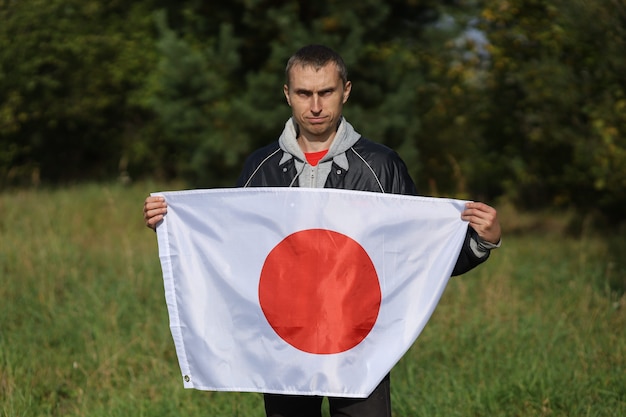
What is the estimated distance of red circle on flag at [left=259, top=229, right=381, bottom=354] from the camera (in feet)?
9.41

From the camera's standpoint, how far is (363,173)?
9.44 ft

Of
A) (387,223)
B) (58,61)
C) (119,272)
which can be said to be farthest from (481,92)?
(387,223)

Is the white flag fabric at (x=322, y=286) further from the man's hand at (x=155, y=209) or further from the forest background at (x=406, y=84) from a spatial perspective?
the forest background at (x=406, y=84)

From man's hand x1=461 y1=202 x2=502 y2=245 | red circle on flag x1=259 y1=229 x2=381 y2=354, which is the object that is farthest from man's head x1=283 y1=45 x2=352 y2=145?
man's hand x1=461 y1=202 x2=502 y2=245

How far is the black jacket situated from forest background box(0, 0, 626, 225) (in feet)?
18.1

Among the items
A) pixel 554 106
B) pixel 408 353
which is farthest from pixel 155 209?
pixel 554 106

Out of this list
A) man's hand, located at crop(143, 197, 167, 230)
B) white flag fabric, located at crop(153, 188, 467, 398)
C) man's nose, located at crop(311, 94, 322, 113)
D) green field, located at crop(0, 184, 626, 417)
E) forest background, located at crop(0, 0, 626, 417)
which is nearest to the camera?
man's nose, located at crop(311, 94, 322, 113)

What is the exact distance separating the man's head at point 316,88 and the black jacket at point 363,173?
152mm

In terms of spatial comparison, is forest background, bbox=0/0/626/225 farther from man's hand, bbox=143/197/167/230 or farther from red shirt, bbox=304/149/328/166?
man's hand, bbox=143/197/167/230

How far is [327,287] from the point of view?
2.88 m

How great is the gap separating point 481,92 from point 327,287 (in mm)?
9654

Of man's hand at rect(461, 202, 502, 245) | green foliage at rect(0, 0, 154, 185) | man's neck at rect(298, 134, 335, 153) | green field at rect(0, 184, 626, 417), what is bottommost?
green field at rect(0, 184, 626, 417)

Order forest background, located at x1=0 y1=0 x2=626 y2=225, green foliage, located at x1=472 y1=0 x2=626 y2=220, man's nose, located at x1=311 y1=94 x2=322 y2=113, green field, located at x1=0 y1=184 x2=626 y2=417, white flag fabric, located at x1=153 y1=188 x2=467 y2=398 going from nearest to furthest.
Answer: man's nose, located at x1=311 y1=94 x2=322 y2=113
white flag fabric, located at x1=153 y1=188 x2=467 y2=398
green field, located at x1=0 y1=184 x2=626 y2=417
green foliage, located at x1=472 y1=0 x2=626 y2=220
forest background, located at x1=0 y1=0 x2=626 y2=225

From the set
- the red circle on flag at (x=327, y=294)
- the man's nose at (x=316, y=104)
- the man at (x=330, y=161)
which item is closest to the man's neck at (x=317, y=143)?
the man at (x=330, y=161)
